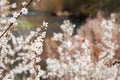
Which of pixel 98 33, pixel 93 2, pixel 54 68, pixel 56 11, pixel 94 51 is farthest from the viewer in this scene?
pixel 56 11

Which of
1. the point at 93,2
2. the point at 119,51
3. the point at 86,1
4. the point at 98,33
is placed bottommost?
the point at 119,51

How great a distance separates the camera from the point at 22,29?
293 inches

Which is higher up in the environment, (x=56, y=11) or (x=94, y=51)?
(x=56, y=11)

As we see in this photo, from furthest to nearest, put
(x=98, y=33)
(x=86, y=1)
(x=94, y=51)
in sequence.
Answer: (x=86, y=1) → (x=98, y=33) → (x=94, y=51)

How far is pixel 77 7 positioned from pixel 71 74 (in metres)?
18.9

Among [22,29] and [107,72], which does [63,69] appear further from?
[22,29]

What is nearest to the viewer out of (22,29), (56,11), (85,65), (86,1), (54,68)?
(85,65)

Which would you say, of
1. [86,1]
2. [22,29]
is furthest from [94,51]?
[86,1]

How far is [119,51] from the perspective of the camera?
7.72 metres

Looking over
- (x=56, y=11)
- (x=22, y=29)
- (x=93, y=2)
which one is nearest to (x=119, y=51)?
(x=22, y=29)

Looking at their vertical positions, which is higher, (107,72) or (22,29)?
(22,29)

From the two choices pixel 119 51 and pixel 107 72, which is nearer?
pixel 107 72

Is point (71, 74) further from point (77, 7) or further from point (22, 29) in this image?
point (77, 7)

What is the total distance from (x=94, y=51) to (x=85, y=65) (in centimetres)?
232
